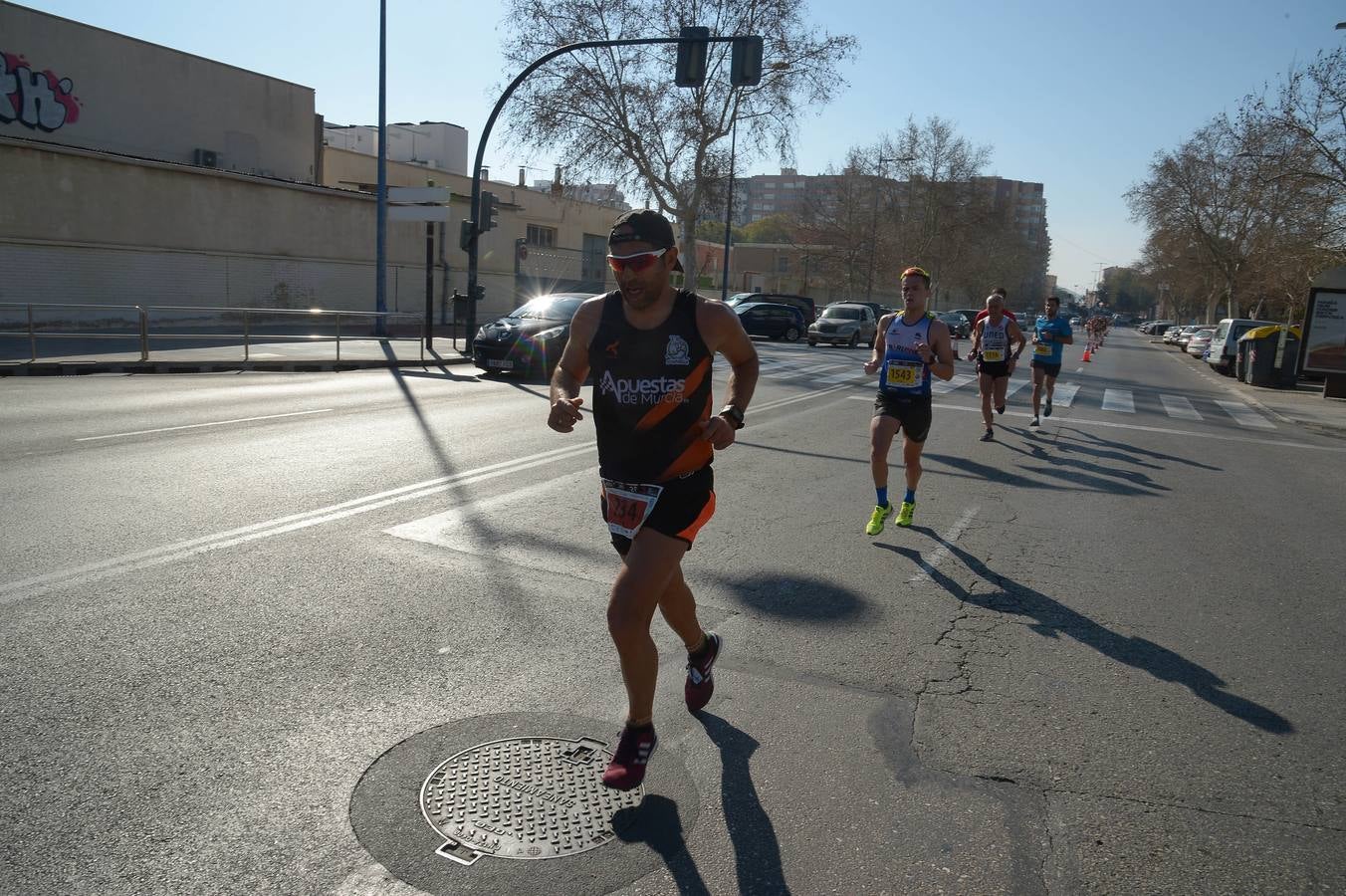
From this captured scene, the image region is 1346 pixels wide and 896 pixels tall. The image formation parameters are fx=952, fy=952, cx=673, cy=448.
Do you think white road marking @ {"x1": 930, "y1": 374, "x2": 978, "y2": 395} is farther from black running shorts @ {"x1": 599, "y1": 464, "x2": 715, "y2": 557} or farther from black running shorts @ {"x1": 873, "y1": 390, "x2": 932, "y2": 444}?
black running shorts @ {"x1": 599, "y1": 464, "x2": 715, "y2": 557}

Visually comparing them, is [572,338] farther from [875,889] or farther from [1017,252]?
[1017,252]

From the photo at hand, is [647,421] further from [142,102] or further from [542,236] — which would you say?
[542,236]

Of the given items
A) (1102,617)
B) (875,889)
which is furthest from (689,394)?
(1102,617)

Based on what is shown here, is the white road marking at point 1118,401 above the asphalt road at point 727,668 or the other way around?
above

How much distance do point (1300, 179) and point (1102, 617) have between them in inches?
1151

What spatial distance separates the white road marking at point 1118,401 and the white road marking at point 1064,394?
59 centimetres

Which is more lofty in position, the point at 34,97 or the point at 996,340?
the point at 34,97

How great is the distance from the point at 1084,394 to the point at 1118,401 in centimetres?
118

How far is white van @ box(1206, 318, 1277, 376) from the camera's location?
3088cm

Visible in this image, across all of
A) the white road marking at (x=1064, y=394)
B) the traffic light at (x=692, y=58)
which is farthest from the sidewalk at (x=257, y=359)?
the white road marking at (x=1064, y=394)

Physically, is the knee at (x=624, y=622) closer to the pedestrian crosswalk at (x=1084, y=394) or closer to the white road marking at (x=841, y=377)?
the pedestrian crosswalk at (x=1084, y=394)

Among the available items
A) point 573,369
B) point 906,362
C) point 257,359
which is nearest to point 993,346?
point 906,362

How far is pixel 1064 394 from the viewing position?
19.3 m

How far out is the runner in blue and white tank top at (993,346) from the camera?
11.7 meters
